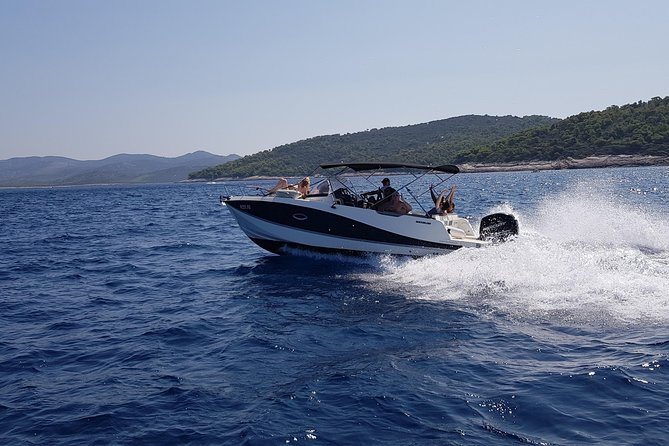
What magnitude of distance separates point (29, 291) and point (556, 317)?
1131 cm

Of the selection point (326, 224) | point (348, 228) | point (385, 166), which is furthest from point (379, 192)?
point (326, 224)

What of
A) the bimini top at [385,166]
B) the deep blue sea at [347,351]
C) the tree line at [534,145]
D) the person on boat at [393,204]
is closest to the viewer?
the deep blue sea at [347,351]

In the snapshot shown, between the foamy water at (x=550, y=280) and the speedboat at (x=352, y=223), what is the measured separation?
1.65ft

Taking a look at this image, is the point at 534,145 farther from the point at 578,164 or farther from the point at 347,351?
the point at 347,351

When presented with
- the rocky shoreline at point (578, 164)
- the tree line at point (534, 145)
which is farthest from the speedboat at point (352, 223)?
the rocky shoreline at point (578, 164)

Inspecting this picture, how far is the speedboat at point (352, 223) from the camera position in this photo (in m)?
15.5

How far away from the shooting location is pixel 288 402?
6.62 meters

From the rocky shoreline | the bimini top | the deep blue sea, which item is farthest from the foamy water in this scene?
the rocky shoreline

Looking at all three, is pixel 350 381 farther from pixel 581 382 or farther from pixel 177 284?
pixel 177 284

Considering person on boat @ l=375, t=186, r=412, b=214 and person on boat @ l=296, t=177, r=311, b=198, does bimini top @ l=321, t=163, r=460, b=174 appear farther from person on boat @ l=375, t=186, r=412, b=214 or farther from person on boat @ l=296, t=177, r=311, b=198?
person on boat @ l=296, t=177, r=311, b=198

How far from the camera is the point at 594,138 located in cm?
11775

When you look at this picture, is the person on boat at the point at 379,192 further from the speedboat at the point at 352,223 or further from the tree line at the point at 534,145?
the tree line at the point at 534,145

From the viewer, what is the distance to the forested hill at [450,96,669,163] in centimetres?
10838

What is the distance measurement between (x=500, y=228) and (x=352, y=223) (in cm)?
415
